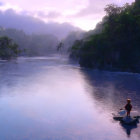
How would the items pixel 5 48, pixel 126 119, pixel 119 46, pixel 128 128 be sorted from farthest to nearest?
pixel 5 48
pixel 119 46
pixel 126 119
pixel 128 128

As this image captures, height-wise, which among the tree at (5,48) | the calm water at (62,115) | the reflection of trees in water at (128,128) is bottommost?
the calm water at (62,115)

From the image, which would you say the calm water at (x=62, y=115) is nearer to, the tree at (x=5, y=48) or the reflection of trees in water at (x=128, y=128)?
the reflection of trees in water at (x=128, y=128)

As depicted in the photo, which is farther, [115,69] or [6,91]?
[115,69]

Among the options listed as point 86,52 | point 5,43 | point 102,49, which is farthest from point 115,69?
point 5,43

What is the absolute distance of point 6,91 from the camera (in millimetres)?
32156

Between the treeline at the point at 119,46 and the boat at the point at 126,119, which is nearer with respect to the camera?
the boat at the point at 126,119

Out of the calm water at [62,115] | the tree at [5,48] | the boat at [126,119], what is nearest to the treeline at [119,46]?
the calm water at [62,115]

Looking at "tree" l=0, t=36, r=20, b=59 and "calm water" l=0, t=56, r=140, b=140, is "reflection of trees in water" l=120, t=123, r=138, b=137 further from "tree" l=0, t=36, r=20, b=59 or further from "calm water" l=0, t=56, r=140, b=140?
"tree" l=0, t=36, r=20, b=59

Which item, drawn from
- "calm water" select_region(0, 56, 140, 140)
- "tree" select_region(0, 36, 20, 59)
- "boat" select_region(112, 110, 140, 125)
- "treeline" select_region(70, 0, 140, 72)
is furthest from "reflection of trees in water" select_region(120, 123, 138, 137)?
"tree" select_region(0, 36, 20, 59)

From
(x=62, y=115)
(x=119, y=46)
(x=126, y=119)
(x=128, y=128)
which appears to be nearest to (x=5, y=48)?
(x=119, y=46)

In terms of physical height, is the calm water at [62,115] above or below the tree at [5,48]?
Result: below

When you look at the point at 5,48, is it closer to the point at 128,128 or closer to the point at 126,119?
the point at 126,119

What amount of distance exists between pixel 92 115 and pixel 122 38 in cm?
4750

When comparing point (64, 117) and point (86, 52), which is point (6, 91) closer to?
point (64, 117)
